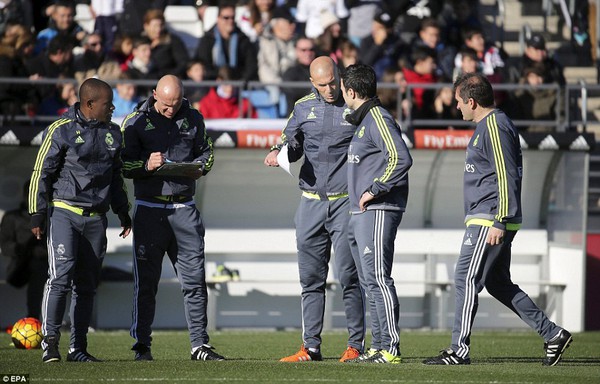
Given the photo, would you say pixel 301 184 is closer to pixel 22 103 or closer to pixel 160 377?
pixel 160 377

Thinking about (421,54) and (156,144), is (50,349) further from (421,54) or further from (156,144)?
(421,54)

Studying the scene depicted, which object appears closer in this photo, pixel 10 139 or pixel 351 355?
pixel 351 355

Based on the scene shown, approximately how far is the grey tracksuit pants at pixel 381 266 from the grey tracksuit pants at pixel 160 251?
1426 mm

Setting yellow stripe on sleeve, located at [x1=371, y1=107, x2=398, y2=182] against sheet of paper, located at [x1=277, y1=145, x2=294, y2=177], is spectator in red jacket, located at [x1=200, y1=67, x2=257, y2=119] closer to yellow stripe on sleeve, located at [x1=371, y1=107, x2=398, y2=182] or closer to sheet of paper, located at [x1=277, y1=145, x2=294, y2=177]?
sheet of paper, located at [x1=277, y1=145, x2=294, y2=177]

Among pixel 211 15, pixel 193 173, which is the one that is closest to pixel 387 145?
pixel 193 173

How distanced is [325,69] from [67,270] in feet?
8.57

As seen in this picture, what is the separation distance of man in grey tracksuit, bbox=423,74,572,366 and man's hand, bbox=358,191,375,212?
0.76m

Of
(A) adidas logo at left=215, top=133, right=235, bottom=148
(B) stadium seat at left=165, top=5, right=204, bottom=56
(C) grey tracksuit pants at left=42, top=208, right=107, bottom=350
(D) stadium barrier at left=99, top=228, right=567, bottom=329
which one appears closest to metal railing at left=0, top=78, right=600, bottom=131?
(A) adidas logo at left=215, top=133, right=235, bottom=148

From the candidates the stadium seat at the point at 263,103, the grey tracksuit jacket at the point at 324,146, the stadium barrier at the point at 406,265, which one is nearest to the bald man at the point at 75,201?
the grey tracksuit jacket at the point at 324,146

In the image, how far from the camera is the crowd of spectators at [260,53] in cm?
1538

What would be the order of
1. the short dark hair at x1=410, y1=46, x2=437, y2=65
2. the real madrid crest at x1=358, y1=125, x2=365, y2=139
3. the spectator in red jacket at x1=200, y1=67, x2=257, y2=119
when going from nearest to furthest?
the real madrid crest at x1=358, y1=125, x2=365, y2=139, the spectator in red jacket at x1=200, y1=67, x2=257, y2=119, the short dark hair at x1=410, y1=46, x2=437, y2=65

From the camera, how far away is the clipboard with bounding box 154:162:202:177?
9406mm

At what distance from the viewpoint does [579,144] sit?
593 inches

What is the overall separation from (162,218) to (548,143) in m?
6.90
